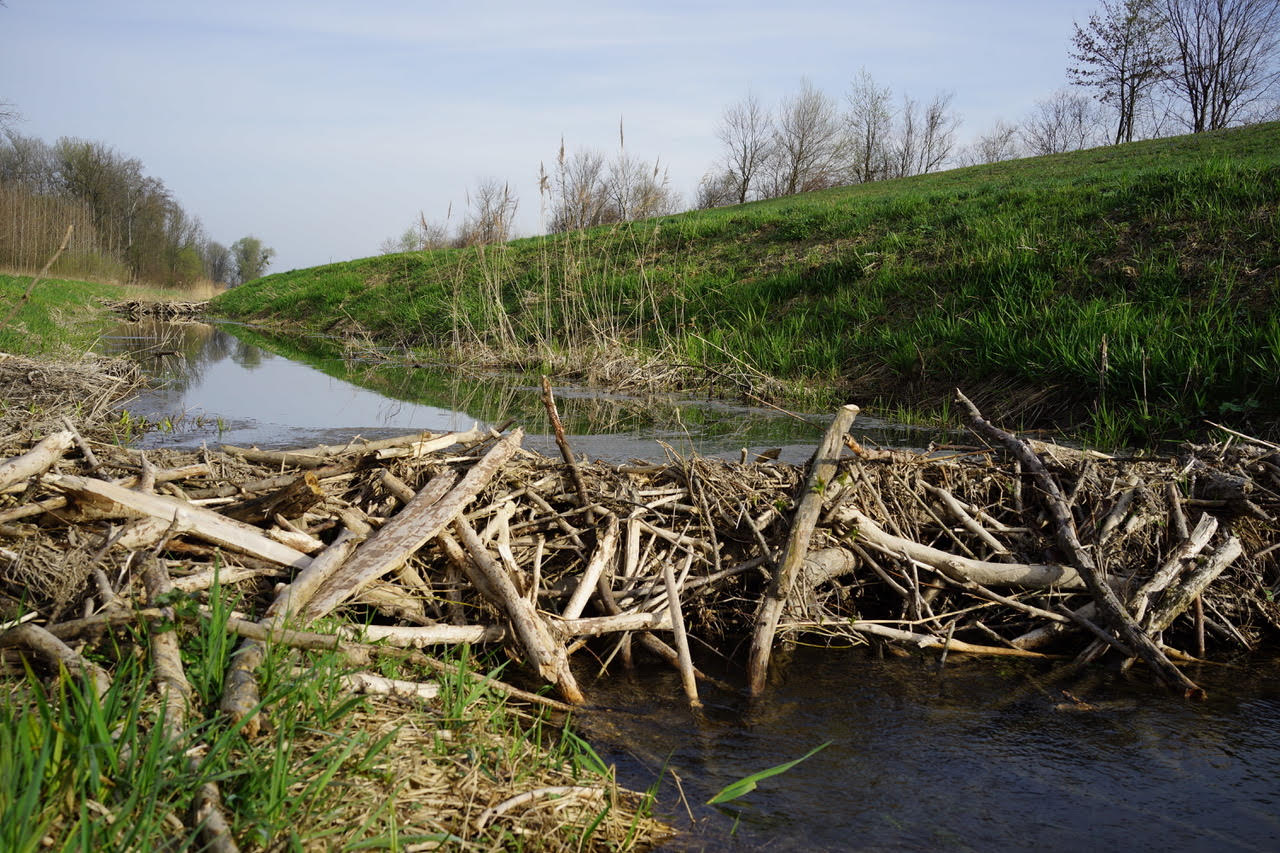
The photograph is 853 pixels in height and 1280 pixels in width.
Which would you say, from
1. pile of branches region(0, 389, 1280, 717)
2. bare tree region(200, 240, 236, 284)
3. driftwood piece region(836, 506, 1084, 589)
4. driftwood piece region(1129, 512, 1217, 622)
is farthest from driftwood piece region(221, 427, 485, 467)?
bare tree region(200, 240, 236, 284)

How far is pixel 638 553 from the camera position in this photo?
3.42 meters

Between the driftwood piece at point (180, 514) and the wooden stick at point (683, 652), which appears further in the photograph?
the wooden stick at point (683, 652)

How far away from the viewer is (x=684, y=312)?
12.5m

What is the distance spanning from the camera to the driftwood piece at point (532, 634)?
269 cm

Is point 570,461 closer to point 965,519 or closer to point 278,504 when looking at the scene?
point 278,504

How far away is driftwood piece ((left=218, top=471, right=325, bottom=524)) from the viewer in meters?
2.86

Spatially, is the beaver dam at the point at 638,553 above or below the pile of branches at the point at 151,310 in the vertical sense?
below

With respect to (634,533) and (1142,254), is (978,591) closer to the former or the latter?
(634,533)

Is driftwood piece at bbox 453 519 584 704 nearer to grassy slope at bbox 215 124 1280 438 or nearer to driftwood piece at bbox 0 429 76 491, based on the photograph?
driftwood piece at bbox 0 429 76 491

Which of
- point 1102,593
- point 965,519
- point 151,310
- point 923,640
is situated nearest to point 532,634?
point 923,640

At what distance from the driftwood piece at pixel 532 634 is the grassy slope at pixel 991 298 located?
5.17 m

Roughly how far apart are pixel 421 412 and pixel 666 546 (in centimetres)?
498

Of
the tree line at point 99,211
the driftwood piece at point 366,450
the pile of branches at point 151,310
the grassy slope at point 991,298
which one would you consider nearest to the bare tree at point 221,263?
the tree line at point 99,211

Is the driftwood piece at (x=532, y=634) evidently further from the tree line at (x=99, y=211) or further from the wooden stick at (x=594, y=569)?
the tree line at (x=99, y=211)
